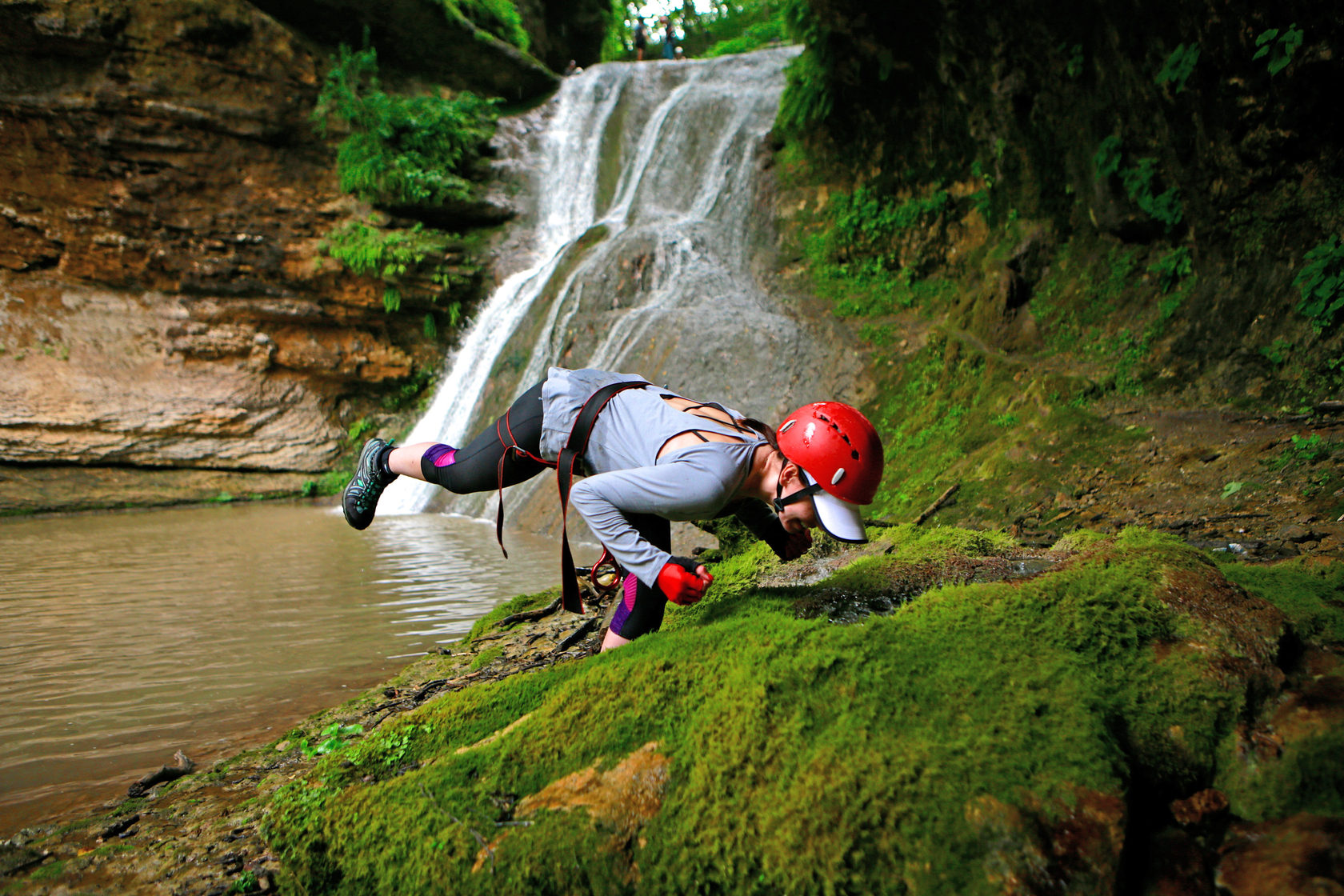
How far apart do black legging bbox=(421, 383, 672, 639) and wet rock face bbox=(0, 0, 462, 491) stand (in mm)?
12604

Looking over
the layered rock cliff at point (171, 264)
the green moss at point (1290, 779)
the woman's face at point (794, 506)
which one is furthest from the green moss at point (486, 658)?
the layered rock cliff at point (171, 264)

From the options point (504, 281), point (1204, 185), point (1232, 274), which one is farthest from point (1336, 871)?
point (504, 281)

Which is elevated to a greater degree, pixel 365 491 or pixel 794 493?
pixel 794 493

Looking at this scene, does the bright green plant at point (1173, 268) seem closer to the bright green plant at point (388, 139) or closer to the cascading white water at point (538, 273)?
the cascading white water at point (538, 273)

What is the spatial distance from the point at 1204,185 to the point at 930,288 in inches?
149

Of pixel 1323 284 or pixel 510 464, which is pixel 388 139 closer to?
pixel 510 464

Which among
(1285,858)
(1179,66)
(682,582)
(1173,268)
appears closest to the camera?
(1285,858)

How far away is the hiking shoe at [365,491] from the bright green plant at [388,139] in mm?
12336

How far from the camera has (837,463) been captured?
8.61ft

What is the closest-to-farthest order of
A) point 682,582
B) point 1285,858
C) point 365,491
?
point 1285,858 < point 682,582 < point 365,491

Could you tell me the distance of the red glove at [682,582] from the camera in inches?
96.3

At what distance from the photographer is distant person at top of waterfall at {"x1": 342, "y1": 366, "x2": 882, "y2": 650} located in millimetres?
2555

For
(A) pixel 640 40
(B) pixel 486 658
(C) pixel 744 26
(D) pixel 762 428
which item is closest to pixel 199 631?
(B) pixel 486 658

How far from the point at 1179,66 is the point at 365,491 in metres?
6.61
